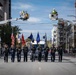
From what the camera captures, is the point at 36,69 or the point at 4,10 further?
the point at 4,10

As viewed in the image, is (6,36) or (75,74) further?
(6,36)

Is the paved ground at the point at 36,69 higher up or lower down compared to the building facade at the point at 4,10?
lower down

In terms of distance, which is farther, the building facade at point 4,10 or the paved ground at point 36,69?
the building facade at point 4,10

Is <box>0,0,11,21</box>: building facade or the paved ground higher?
<box>0,0,11,21</box>: building facade

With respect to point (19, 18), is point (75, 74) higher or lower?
lower

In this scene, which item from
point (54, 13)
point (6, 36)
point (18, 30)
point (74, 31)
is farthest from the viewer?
point (74, 31)

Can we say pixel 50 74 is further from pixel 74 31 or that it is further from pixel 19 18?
pixel 74 31

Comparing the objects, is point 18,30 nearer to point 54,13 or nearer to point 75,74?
point 54,13

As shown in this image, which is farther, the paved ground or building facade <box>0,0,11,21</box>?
building facade <box>0,0,11,21</box>

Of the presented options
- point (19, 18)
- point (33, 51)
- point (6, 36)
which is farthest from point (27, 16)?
point (6, 36)

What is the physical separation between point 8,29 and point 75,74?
81.3 m

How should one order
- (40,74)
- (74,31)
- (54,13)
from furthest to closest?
(74,31), (54,13), (40,74)

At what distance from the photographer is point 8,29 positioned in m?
103

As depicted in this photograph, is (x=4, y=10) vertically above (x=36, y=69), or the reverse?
(x=4, y=10)
